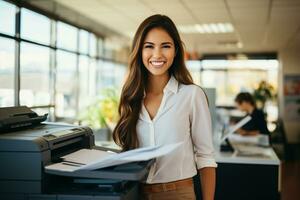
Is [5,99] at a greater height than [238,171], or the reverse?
[5,99]

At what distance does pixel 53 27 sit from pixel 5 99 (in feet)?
5.69

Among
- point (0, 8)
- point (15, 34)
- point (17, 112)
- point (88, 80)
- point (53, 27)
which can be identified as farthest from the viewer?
point (88, 80)

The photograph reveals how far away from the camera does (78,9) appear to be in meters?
5.98

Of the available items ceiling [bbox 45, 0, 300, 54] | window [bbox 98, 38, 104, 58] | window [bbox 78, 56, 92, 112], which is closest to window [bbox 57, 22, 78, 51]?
ceiling [bbox 45, 0, 300, 54]

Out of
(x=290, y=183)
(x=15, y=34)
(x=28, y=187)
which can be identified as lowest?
(x=290, y=183)

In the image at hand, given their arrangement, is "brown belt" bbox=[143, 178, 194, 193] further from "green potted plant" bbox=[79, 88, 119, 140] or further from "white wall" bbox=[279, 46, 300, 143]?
"white wall" bbox=[279, 46, 300, 143]

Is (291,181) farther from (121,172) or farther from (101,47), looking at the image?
(121,172)

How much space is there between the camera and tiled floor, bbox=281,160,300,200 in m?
5.52

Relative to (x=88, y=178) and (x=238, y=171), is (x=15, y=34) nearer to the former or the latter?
(x=238, y=171)

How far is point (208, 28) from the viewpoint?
7730mm

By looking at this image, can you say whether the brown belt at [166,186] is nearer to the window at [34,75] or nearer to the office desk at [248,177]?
the office desk at [248,177]

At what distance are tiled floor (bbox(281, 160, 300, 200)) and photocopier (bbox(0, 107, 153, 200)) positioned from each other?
4490mm

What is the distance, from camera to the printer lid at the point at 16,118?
65.1 inches

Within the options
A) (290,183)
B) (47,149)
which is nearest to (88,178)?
(47,149)
